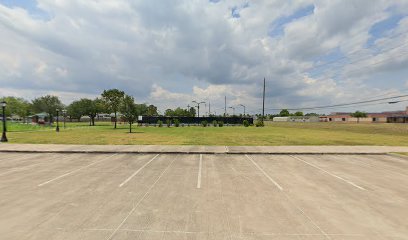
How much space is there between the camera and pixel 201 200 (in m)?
6.91

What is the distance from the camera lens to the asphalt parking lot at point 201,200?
504 cm

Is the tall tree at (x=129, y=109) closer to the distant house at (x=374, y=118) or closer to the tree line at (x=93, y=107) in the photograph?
the tree line at (x=93, y=107)

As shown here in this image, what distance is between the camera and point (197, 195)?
7367mm

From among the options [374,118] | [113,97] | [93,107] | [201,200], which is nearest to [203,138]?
[201,200]

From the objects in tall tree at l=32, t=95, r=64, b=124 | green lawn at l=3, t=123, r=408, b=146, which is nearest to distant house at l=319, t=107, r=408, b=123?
green lawn at l=3, t=123, r=408, b=146

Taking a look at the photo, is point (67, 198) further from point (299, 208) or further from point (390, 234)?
point (390, 234)

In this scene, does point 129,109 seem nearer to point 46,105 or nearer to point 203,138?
point 203,138

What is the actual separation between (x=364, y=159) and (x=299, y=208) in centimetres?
1082

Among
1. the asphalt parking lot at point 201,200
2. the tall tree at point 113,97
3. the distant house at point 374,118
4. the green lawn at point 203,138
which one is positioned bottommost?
the asphalt parking lot at point 201,200

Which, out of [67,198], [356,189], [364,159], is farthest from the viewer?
[364,159]

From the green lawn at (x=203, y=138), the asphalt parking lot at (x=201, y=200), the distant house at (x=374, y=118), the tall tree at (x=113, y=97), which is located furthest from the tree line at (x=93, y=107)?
the distant house at (x=374, y=118)

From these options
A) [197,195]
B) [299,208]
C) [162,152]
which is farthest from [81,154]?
[299,208]

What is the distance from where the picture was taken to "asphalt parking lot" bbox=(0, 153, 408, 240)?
5.04 meters

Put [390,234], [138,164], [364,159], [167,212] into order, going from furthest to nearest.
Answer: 1. [364,159]
2. [138,164]
3. [167,212]
4. [390,234]
